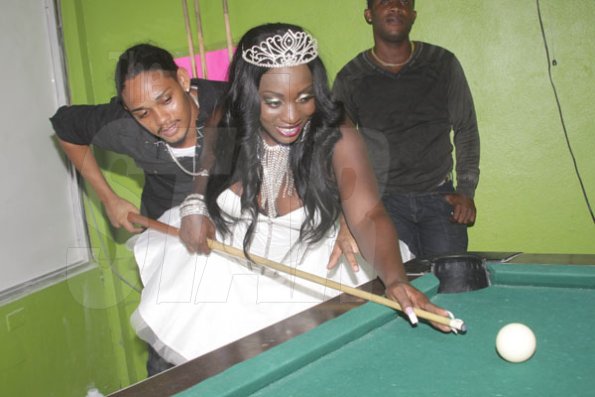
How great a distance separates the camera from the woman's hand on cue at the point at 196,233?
196 centimetres

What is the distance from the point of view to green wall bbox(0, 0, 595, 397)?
2.45 metres

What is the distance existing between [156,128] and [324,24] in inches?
41.3

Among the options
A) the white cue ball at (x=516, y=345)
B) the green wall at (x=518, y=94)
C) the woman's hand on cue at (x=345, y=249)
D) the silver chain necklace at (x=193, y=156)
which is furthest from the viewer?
the green wall at (x=518, y=94)

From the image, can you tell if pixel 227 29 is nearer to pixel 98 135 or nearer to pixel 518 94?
pixel 98 135

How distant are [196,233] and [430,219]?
118 cm

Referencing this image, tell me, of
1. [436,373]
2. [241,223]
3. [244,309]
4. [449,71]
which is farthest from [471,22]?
[436,373]

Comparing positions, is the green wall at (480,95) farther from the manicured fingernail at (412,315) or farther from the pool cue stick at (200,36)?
the manicured fingernail at (412,315)

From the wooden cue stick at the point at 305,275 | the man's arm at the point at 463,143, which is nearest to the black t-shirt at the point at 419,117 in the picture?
the man's arm at the point at 463,143

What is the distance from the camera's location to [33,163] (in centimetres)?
275

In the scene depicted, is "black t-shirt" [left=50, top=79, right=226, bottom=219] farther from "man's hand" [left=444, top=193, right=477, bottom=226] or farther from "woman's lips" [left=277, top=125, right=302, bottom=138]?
"man's hand" [left=444, top=193, right=477, bottom=226]

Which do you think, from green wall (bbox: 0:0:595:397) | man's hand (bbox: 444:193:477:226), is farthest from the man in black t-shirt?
man's hand (bbox: 444:193:477:226)

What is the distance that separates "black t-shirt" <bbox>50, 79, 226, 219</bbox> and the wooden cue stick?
7.0 inches

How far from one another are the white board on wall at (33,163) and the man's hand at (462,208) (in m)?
1.90

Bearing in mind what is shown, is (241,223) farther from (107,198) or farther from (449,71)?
(449,71)
